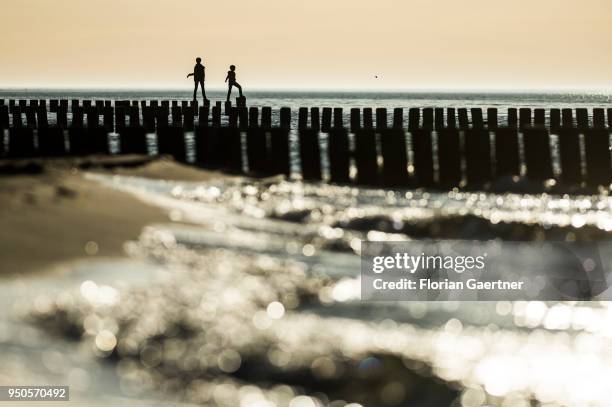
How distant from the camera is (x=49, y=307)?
5.57 metres

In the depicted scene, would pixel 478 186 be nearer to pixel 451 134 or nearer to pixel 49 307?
pixel 451 134

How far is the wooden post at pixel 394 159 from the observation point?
13941 mm

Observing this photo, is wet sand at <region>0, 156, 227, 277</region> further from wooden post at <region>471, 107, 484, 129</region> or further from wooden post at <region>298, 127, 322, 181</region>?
wooden post at <region>471, 107, 484, 129</region>

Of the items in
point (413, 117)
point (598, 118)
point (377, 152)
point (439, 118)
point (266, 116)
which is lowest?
point (439, 118)

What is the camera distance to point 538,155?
567 inches

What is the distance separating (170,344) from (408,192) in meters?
8.68

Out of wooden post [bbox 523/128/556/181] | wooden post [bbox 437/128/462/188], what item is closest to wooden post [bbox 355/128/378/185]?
wooden post [bbox 437/128/462/188]

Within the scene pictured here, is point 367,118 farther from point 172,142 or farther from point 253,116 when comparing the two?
point 172,142

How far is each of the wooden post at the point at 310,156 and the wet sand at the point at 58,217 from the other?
11.5 feet

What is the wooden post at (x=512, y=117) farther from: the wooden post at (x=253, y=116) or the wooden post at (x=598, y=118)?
the wooden post at (x=253, y=116)

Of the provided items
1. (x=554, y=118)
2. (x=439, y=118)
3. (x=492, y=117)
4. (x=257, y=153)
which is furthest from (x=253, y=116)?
(x=257, y=153)

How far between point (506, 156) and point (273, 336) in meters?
9.61

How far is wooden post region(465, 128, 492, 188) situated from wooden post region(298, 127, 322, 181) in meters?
2.14

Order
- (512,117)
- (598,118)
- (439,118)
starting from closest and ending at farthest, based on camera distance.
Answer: (598,118), (512,117), (439,118)
